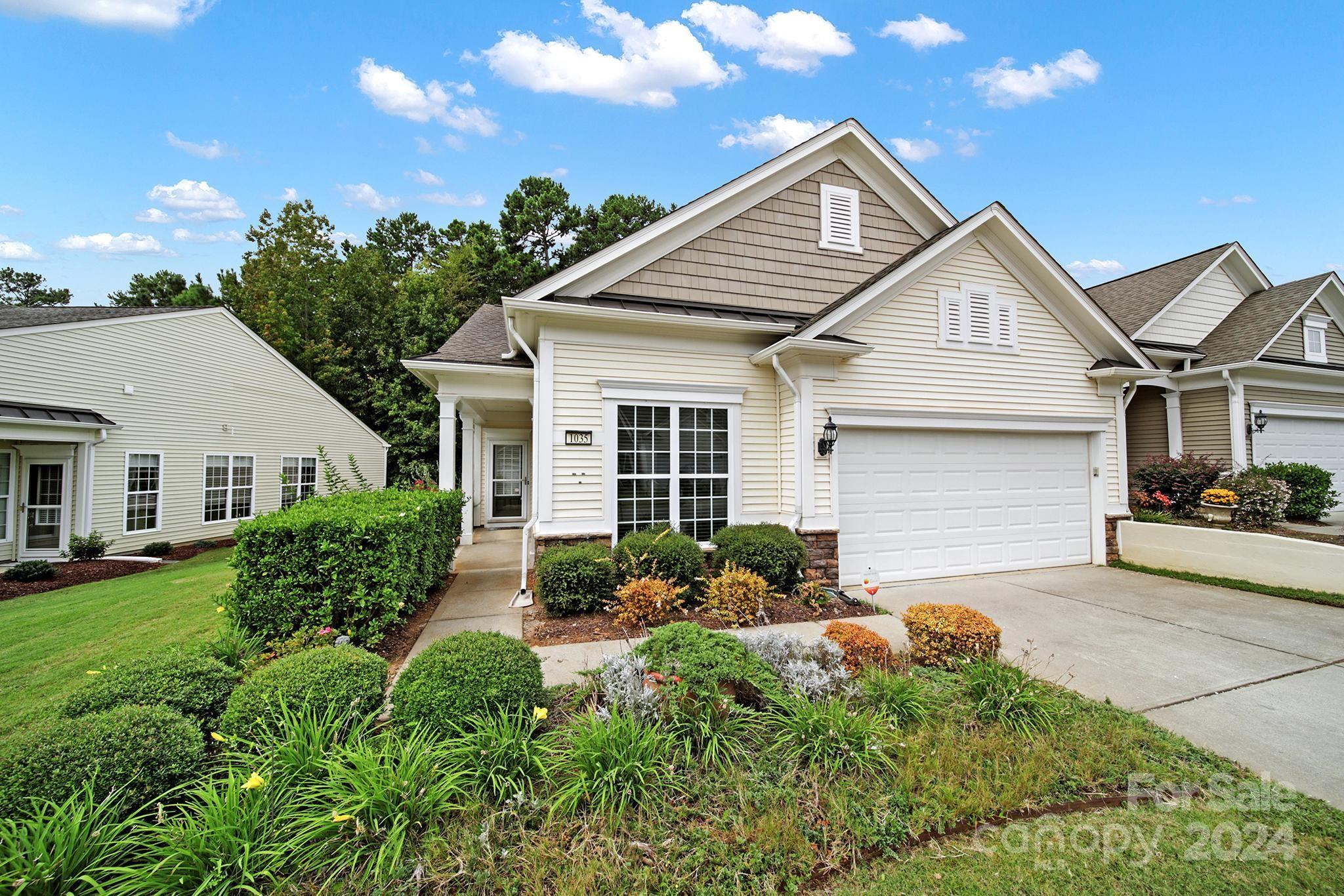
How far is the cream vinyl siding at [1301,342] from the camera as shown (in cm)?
1116

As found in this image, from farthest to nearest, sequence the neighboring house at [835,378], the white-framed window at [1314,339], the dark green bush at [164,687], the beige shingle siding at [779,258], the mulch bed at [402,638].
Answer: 1. the white-framed window at [1314,339]
2. the beige shingle siding at [779,258]
3. the neighboring house at [835,378]
4. the mulch bed at [402,638]
5. the dark green bush at [164,687]

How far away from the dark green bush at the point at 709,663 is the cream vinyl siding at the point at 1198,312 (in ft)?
43.7

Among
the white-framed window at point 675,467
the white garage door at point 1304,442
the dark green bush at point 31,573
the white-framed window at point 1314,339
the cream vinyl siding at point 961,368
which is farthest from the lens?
the white-framed window at point 1314,339

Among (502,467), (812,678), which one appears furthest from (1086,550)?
(502,467)

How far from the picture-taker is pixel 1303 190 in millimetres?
11633

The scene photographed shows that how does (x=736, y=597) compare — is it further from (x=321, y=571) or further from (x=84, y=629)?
(x=84, y=629)

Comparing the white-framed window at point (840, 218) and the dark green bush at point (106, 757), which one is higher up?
the white-framed window at point (840, 218)

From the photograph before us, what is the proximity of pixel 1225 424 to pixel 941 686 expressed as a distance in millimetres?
11597

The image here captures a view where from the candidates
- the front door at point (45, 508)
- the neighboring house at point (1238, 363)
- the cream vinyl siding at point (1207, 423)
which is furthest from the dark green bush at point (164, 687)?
the neighboring house at point (1238, 363)

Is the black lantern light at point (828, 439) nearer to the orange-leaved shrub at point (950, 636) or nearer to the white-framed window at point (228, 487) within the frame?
the orange-leaved shrub at point (950, 636)

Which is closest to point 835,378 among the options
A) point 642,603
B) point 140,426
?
point 642,603

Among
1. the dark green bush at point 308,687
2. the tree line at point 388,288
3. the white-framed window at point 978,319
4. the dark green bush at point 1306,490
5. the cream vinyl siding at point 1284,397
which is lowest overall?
the dark green bush at point 308,687

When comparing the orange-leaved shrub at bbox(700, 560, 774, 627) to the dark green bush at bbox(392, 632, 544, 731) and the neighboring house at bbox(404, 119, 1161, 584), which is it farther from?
the dark green bush at bbox(392, 632, 544, 731)

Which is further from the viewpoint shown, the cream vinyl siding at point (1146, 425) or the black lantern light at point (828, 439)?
the cream vinyl siding at point (1146, 425)
